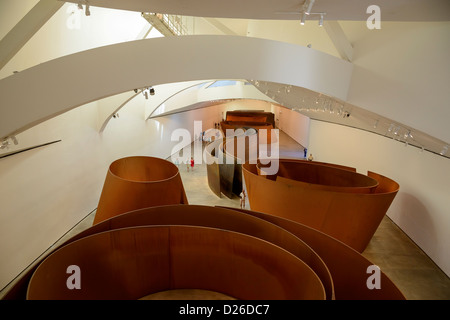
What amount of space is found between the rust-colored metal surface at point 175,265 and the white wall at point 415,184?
5869mm

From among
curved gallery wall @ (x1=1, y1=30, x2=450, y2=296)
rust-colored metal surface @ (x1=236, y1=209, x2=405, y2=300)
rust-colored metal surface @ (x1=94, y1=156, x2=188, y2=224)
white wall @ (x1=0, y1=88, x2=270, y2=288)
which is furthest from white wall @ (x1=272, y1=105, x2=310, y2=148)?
rust-colored metal surface @ (x1=236, y1=209, x2=405, y2=300)

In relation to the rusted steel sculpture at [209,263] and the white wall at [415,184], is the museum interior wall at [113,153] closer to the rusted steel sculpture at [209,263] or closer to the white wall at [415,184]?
the white wall at [415,184]

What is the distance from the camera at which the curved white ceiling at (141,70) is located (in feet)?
12.7

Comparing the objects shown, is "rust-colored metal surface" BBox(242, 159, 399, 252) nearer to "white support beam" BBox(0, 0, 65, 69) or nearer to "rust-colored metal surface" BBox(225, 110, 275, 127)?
"white support beam" BBox(0, 0, 65, 69)

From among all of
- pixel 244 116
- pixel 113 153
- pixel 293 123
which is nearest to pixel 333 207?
pixel 113 153

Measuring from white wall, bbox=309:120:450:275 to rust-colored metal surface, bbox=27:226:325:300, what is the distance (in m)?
5.87

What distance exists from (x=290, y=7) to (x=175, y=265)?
13.6ft

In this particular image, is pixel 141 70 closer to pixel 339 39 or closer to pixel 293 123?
pixel 339 39

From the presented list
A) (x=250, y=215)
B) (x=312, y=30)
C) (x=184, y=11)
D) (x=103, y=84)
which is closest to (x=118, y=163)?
(x=103, y=84)

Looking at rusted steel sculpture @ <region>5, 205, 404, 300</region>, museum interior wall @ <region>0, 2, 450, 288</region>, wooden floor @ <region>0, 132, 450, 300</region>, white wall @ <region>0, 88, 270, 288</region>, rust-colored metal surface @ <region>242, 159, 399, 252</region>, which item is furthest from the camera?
rust-colored metal surface @ <region>242, 159, 399, 252</region>

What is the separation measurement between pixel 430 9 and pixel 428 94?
1455mm

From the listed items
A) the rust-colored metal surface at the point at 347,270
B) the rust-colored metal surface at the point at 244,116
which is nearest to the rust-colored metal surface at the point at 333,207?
the rust-colored metal surface at the point at 347,270

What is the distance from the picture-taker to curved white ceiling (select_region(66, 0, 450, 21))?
3229 mm
